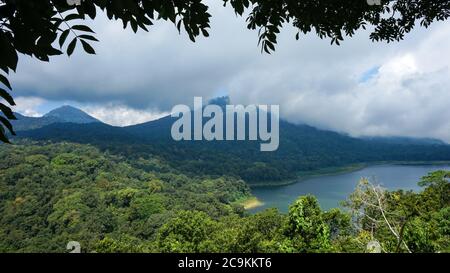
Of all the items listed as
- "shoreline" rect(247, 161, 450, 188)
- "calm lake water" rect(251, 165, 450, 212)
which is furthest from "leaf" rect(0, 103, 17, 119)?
"shoreline" rect(247, 161, 450, 188)

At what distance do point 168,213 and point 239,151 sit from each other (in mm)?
66599

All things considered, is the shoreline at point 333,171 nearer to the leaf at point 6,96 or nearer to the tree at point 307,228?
the tree at point 307,228

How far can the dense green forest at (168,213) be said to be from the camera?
12.4 m

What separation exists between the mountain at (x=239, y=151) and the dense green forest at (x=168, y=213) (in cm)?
579

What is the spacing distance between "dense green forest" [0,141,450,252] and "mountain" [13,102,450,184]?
5.79 metres

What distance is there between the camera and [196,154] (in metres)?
90.9

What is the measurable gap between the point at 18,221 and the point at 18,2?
47187 millimetres

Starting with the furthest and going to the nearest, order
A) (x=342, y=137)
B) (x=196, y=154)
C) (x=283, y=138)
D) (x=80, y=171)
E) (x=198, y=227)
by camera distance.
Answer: (x=342, y=137)
(x=283, y=138)
(x=196, y=154)
(x=80, y=171)
(x=198, y=227)

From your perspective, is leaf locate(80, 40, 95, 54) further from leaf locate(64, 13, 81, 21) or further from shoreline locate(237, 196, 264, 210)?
shoreline locate(237, 196, 264, 210)

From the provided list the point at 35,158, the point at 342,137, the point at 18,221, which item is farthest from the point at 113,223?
the point at 342,137

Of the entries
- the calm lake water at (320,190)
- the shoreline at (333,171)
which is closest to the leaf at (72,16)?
the calm lake water at (320,190)

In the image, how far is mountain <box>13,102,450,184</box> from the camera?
79.1 m

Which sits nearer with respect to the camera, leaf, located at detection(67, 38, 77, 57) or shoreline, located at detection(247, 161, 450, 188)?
leaf, located at detection(67, 38, 77, 57)
